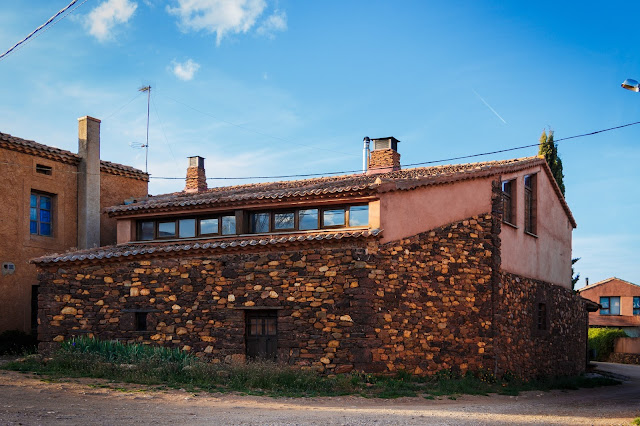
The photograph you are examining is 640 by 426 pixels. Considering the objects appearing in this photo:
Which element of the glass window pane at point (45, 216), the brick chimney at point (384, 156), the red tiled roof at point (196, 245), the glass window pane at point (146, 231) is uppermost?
the brick chimney at point (384, 156)

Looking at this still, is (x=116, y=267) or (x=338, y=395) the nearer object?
(x=338, y=395)

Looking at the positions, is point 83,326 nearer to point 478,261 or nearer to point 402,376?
point 402,376

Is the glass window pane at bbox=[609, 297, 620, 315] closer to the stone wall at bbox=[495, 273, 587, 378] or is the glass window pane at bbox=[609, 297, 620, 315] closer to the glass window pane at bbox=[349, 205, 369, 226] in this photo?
the stone wall at bbox=[495, 273, 587, 378]

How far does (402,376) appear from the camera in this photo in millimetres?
16906

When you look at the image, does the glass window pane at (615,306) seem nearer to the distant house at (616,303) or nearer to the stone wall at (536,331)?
the distant house at (616,303)

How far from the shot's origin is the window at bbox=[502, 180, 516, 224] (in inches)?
827

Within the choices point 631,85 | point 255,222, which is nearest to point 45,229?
point 255,222

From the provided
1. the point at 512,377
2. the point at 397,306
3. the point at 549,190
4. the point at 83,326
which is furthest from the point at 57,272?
the point at 549,190

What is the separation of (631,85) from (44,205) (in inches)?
749

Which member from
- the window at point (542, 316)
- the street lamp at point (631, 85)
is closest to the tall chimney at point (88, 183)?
the window at point (542, 316)

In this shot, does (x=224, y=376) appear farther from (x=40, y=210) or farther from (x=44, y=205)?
(x=44, y=205)

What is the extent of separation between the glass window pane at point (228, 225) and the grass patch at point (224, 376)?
157 inches

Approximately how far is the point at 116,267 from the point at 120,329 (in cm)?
178

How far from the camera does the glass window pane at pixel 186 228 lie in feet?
69.3
